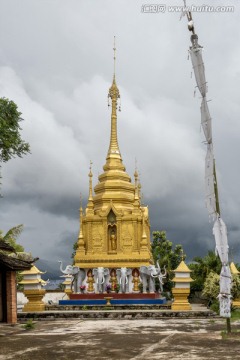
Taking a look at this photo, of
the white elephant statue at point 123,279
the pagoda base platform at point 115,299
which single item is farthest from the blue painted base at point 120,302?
the white elephant statue at point 123,279

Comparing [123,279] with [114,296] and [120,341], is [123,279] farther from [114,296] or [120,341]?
[120,341]

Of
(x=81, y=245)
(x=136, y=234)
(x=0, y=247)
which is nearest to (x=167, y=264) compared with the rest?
(x=136, y=234)

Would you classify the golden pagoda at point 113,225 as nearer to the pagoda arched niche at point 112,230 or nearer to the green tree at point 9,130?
the pagoda arched niche at point 112,230

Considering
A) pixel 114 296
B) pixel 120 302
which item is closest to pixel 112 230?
pixel 114 296

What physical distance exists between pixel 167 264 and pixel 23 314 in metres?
17.4

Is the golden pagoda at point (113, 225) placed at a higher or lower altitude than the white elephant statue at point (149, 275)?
higher

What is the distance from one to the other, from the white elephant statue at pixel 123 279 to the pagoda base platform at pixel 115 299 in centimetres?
143

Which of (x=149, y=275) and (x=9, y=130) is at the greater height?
(x=9, y=130)

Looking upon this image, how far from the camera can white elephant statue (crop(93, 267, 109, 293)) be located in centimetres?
3572

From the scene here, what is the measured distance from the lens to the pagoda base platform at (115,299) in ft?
105

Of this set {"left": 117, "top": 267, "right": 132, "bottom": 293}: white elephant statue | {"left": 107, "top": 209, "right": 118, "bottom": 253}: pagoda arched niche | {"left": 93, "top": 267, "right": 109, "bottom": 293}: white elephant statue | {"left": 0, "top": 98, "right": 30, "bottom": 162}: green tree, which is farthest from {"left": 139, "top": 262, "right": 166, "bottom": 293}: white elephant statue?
A: {"left": 0, "top": 98, "right": 30, "bottom": 162}: green tree

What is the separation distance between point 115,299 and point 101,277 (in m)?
3.23

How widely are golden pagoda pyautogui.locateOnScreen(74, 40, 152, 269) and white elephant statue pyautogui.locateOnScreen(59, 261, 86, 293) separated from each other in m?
0.56

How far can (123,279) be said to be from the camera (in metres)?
35.3
